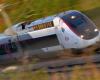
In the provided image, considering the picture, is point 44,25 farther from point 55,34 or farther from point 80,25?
point 80,25

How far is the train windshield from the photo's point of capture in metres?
16.9

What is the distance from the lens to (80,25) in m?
17.3

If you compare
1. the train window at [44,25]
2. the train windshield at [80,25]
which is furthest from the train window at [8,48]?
Answer: the train windshield at [80,25]

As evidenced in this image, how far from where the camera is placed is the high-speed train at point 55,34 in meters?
16.8

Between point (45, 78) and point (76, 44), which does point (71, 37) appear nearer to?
point (76, 44)

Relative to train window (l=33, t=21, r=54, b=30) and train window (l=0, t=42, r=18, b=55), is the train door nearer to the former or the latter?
train window (l=33, t=21, r=54, b=30)

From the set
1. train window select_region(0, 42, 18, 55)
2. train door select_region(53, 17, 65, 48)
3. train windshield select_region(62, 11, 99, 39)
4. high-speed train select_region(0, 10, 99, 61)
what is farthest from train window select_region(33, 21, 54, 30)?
train window select_region(0, 42, 18, 55)

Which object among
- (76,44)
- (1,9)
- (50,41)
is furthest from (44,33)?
(1,9)

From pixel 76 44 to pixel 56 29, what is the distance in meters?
1.09

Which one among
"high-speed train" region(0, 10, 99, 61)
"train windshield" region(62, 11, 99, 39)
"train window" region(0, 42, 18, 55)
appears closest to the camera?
"high-speed train" region(0, 10, 99, 61)

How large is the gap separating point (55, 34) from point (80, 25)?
49.8 inches

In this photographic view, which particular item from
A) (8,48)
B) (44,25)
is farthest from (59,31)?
(8,48)

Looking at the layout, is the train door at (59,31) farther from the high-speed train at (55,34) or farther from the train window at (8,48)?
the train window at (8,48)

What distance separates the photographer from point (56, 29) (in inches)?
666
